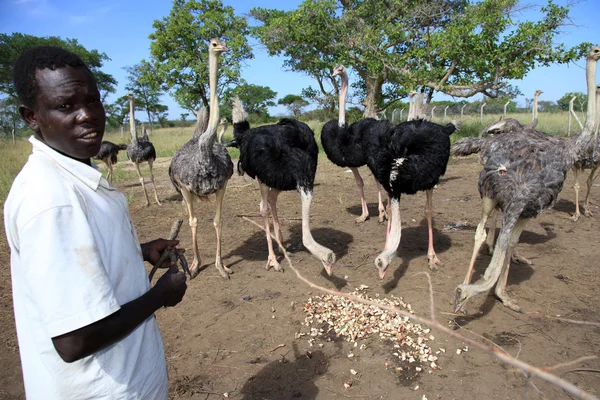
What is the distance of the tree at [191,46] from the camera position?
54.2ft

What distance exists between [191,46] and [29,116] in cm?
1731

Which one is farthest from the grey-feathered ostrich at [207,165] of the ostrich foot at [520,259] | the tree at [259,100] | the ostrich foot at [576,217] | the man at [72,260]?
the tree at [259,100]

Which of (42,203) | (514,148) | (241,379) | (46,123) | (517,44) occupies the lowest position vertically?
(241,379)

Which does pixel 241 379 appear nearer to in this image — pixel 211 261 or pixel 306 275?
pixel 306 275

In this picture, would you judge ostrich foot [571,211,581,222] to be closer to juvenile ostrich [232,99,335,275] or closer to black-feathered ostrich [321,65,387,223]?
black-feathered ostrich [321,65,387,223]

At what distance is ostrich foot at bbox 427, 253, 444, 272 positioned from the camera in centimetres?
498

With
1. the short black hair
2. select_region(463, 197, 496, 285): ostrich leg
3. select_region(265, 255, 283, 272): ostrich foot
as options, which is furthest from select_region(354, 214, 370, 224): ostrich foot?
the short black hair

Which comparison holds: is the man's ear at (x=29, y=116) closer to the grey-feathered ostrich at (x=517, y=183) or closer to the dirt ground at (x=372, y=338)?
the dirt ground at (x=372, y=338)

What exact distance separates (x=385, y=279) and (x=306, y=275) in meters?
0.97

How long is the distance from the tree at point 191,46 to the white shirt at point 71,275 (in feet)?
52.9

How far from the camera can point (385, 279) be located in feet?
15.5

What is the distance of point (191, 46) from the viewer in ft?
55.9

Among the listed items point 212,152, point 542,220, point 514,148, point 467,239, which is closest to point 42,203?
point 212,152

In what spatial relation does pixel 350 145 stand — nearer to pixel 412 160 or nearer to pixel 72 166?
pixel 412 160
